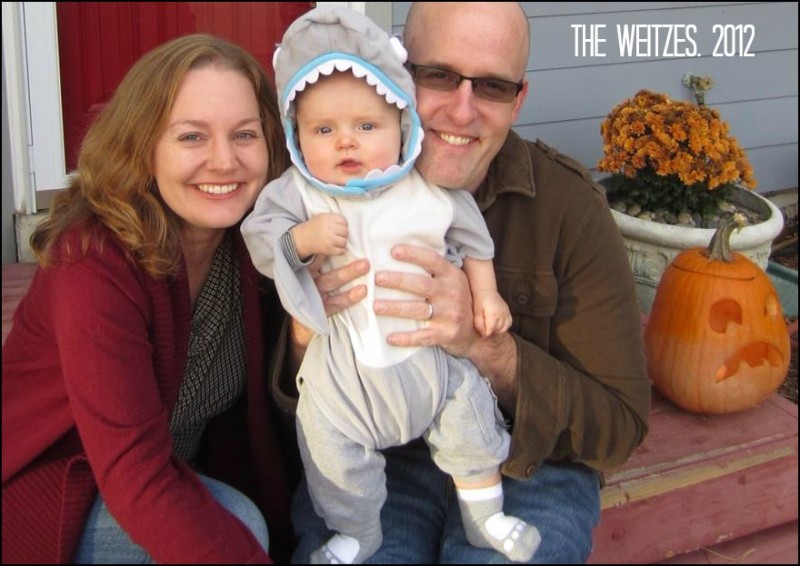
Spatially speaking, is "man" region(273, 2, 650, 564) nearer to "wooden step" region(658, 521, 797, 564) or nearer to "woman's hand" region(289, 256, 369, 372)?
"woman's hand" region(289, 256, 369, 372)

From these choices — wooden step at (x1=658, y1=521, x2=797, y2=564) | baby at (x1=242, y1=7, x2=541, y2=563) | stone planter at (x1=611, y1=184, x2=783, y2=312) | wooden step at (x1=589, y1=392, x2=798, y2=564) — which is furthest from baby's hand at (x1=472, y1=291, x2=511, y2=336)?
stone planter at (x1=611, y1=184, x2=783, y2=312)

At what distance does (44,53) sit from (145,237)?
1.86 metres

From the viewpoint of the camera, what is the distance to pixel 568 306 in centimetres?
208

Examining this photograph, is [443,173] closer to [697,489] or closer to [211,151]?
[211,151]

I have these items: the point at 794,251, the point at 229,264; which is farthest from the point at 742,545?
the point at 794,251

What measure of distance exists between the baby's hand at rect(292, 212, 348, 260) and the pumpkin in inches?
65.1

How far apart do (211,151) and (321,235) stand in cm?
35

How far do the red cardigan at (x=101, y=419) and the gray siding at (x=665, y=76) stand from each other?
2.48 meters

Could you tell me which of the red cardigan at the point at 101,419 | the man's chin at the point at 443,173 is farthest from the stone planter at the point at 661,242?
the red cardigan at the point at 101,419

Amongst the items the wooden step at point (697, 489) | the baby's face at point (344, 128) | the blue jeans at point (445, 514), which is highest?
the baby's face at point (344, 128)

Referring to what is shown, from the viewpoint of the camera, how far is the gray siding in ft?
14.5

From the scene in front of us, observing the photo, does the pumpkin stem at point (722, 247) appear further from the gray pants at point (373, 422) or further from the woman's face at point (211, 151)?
the woman's face at point (211, 151)

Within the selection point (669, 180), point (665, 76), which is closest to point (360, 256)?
point (669, 180)

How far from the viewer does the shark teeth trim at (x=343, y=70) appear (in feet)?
5.69
